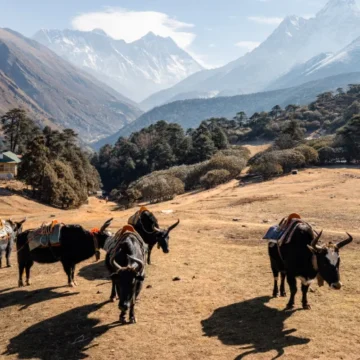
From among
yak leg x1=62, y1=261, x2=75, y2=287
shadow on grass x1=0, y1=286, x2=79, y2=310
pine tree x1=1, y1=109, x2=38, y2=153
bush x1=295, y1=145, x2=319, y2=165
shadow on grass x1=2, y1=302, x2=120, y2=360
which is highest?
pine tree x1=1, y1=109, x2=38, y2=153

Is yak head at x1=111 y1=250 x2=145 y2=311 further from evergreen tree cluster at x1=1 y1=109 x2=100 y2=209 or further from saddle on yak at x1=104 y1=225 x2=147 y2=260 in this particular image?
evergreen tree cluster at x1=1 y1=109 x2=100 y2=209

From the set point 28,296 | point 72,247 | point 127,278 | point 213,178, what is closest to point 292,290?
point 127,278

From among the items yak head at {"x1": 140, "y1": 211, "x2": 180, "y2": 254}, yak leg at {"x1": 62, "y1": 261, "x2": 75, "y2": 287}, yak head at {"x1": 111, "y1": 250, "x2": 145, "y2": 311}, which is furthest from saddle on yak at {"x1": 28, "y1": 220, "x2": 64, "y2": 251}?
yak head at {"x1": 111, "y1": 250, "x2": 145, "y2": 311}

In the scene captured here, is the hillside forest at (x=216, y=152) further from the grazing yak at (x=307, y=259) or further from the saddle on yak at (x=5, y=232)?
the grazing yak at (x=307, y=259)

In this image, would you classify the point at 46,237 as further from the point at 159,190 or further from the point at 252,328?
the point at 159,190

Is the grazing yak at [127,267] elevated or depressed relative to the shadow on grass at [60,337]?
elevated

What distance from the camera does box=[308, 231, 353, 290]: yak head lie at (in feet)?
31.5

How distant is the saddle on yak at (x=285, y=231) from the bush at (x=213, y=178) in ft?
130

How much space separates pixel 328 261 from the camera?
9711 millimetres

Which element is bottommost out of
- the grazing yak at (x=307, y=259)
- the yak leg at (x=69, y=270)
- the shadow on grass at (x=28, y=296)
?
the shadow on grass at (x=28, y=296)

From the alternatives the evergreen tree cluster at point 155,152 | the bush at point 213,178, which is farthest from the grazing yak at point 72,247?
the evergreen tree cluster at point 155,152

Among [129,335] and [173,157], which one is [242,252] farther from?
[173,157]

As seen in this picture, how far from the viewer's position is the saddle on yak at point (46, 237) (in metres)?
12.6

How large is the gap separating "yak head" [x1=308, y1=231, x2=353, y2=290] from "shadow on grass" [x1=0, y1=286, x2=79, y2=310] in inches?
276
